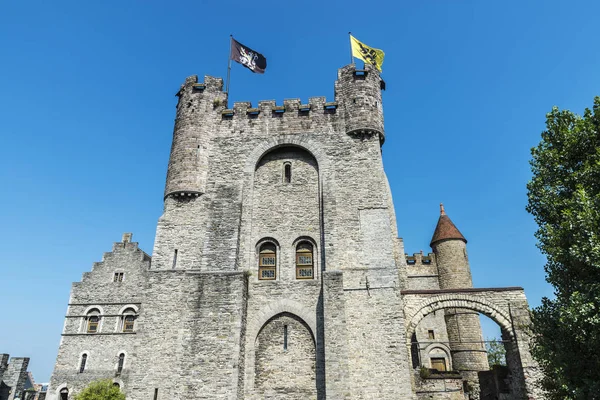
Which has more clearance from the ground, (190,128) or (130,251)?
(190,128)

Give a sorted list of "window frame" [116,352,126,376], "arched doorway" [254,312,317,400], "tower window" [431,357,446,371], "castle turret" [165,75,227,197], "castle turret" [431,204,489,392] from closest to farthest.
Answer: "arched doorway" [254,312,317,400], "castle turret" [165,75,227,197], "window frame" [116,352,126,376], "castle turret" [431,204,489,392], "tower window" [431,357,446,371]

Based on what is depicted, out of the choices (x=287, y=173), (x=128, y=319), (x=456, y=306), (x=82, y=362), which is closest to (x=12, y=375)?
(x=82, y=362)

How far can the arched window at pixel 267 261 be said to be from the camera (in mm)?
17734

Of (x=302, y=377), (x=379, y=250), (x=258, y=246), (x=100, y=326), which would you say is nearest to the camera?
(x=302, y=377)

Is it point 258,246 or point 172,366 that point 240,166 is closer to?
point 258,246

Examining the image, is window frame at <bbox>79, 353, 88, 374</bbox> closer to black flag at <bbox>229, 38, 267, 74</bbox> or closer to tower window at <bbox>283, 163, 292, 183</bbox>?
tower window at <bbox>283, 163, 292, 183</bbox>

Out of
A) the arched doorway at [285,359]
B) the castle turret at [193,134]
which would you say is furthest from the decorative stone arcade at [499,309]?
the castle turret at [193,134]

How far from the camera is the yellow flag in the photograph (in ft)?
71.3

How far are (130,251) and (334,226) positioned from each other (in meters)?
13.0

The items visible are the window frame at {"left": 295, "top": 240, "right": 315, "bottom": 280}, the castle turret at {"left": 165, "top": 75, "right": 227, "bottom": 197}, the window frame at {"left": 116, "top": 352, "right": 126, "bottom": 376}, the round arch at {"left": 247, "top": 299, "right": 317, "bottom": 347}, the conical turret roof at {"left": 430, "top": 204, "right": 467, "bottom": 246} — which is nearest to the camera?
the round arch at {"left": 247, "top": 299, "right": 317, "bottom": 347}

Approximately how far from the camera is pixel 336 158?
19.3 m

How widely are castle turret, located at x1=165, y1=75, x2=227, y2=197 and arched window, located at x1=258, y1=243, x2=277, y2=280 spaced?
373cm

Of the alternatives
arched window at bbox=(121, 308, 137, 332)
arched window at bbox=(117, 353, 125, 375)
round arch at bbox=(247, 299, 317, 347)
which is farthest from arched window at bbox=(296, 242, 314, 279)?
arched window at bbox=(117, 353, 125, 375)

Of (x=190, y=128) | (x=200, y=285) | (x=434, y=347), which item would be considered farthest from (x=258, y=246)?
(x=434, y=347)
